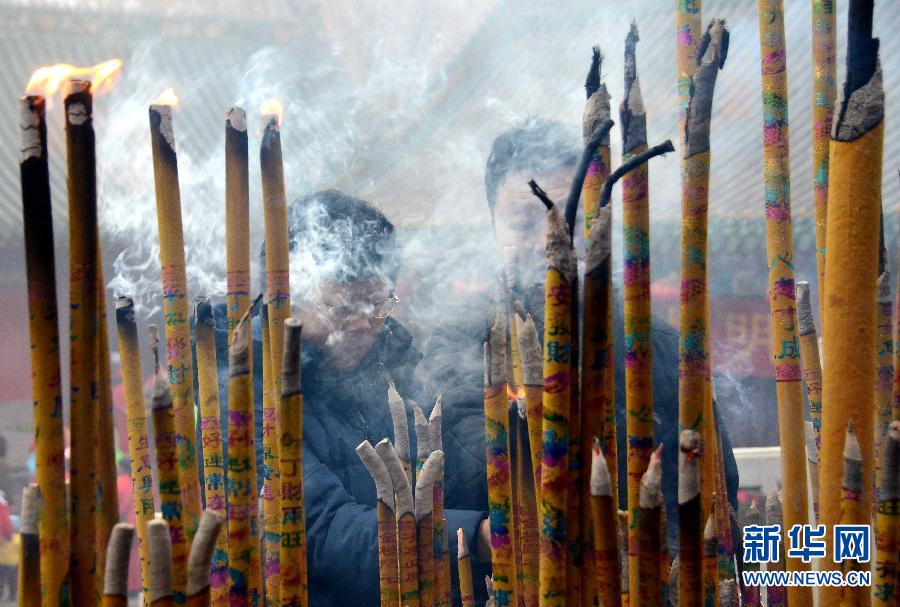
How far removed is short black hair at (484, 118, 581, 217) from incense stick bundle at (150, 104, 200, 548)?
3.84 ft

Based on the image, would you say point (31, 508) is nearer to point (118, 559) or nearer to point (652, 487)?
point (118, 559)

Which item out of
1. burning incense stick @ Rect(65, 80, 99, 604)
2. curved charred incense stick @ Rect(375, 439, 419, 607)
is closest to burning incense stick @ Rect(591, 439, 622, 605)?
curved charred incense stick @ Rect(375, 439, 419, 607)

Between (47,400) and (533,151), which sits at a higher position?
(533,151)

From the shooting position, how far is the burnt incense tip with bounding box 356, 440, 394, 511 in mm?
738

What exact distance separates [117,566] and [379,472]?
277mm

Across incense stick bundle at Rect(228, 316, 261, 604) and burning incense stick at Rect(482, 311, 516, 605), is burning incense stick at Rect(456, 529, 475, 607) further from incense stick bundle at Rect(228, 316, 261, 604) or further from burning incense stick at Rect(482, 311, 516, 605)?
incense stick bundle at Rect(228, 316, 261, 604)

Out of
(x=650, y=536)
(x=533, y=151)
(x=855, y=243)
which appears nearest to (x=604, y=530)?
(x=650, y=536)

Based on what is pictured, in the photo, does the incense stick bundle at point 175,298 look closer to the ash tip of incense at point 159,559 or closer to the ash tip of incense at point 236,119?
the ash tip of incense at point 236,119

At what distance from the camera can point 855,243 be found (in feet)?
1.80

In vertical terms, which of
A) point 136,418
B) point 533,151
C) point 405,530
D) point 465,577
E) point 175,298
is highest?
point 533,151

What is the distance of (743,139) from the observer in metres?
4.36

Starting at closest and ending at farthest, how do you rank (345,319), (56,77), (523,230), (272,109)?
(56,77)
(272,109)
(345,319)
(523,230)

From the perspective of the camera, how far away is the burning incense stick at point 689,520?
49 centimetres

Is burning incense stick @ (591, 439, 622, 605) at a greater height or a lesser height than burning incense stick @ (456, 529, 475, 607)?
greater
